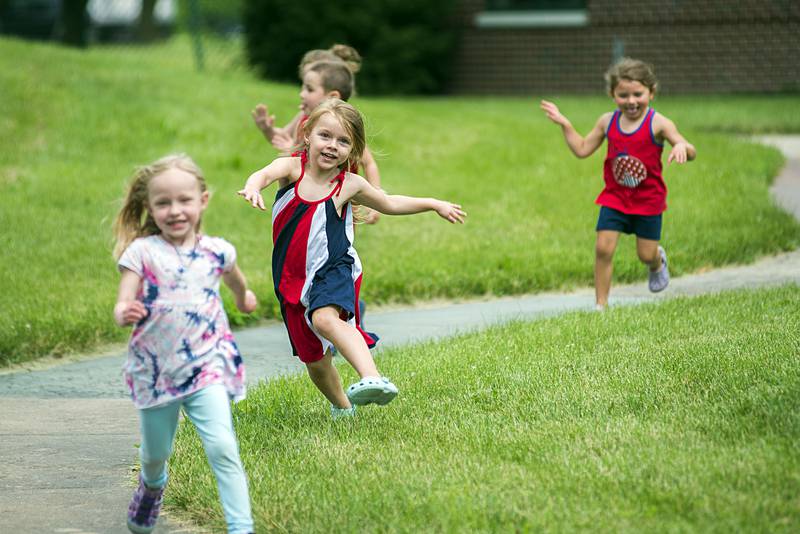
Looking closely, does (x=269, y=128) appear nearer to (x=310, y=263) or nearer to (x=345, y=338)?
(x=310, y=263)

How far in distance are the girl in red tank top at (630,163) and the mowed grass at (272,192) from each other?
1.02 metres

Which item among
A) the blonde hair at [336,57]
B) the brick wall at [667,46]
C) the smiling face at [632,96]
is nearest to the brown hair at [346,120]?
the blonde hair at [336,57]

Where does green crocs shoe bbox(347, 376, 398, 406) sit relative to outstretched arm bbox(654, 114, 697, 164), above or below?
below

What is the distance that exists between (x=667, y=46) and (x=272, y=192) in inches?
544

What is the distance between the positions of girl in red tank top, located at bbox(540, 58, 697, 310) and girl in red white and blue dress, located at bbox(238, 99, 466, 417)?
267 cm

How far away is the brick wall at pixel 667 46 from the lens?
898 inches

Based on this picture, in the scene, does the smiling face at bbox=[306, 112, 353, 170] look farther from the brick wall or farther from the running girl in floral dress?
the brick wall

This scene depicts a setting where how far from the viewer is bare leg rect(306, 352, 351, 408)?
502 centimetres

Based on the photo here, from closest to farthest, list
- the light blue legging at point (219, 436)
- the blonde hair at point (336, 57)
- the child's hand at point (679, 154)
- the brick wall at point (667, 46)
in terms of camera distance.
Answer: the light blue legging at point (219, 436) → the child's hand at point (679, 154) → the blonde hair at point (336, 57) → the brick wall at point (667, 46)

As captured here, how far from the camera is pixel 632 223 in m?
7.59

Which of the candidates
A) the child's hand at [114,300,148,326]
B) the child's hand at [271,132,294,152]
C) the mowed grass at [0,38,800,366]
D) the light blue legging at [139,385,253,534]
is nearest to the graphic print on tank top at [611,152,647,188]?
the mowed grass at [0,38,800,366]

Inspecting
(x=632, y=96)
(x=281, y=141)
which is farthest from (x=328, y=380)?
(x=632, y=96)

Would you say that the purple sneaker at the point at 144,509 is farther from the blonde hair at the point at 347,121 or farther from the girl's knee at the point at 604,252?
the girl's knee at the point at 604,252

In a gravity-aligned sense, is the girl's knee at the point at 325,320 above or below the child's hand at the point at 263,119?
below
